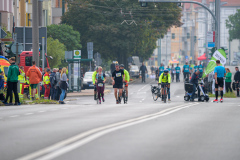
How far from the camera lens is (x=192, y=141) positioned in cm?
954

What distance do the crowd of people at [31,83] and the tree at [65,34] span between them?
2646cm

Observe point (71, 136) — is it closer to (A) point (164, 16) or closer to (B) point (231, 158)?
(B) point (231, 158)

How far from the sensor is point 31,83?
82.4 ft

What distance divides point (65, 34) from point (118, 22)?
5.58 m

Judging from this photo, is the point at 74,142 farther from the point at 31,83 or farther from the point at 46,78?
the point at 46,78

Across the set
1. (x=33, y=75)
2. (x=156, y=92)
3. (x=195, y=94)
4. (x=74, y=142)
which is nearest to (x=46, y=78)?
(x=33, y=75)

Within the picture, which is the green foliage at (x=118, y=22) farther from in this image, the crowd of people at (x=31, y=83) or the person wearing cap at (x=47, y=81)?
the person wearing cap at (x=47, y=81)

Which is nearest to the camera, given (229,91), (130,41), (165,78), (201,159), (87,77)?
(201,159)

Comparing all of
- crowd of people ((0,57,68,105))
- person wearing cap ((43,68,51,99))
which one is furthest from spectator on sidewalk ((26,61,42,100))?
person wearing cap ((43,68,51,99))

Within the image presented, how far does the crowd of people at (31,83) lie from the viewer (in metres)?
20.5

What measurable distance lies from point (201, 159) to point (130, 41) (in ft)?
165

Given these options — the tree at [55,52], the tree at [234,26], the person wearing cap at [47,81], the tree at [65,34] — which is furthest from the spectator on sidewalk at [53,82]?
the tree at [234,26]

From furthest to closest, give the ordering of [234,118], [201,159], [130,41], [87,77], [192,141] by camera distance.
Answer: [130,41] < [87,77] < [234,118] < [192,141] < [201,159]

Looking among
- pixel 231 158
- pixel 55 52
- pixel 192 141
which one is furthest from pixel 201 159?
pixel 55 52
